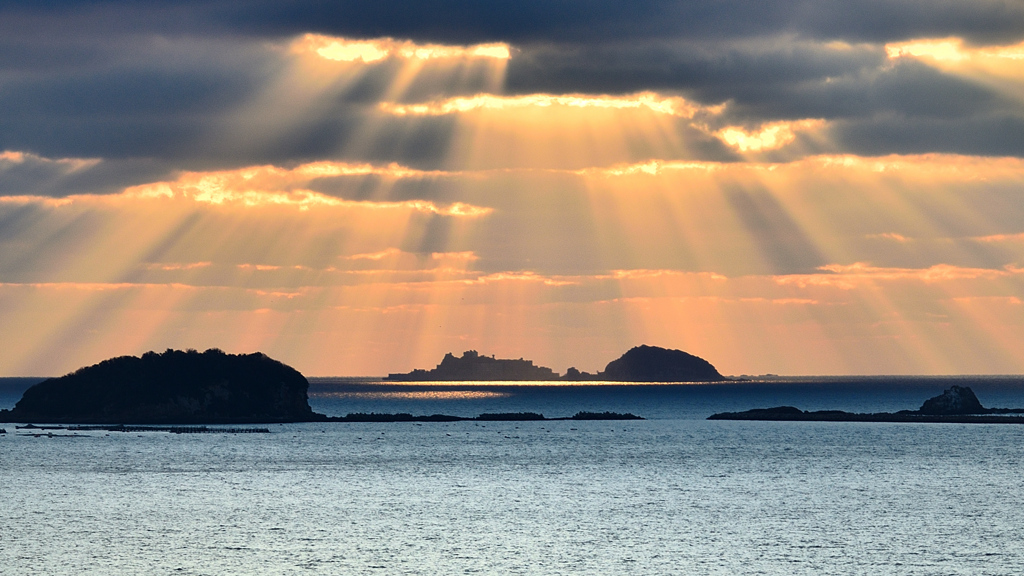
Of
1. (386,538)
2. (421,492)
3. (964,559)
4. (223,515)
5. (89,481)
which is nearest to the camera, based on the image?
(964,559)

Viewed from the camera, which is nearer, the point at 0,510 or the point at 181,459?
the point at 0,510

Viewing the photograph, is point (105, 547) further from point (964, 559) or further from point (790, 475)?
point (790, 475)

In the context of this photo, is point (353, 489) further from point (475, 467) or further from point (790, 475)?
point (790, 475)

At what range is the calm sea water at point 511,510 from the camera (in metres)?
71.2

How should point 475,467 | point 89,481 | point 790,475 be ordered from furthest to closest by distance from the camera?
1. point 475,467
2. point 790,475
3. point 89,481

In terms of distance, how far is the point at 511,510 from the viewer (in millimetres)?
97438

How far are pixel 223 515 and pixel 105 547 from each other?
59.3 ft

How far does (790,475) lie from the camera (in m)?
Answer: 128

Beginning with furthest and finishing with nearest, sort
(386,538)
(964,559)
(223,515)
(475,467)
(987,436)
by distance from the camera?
(987,436) → (475,467) → (223,515) → (386,538) → (964,559)

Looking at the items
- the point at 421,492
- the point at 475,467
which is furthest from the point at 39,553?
the point at 475,467

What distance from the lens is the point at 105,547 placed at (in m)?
75.4

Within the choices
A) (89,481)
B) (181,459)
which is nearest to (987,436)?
(181,459)

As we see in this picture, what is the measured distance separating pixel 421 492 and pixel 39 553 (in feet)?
146

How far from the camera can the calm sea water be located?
71.2m
